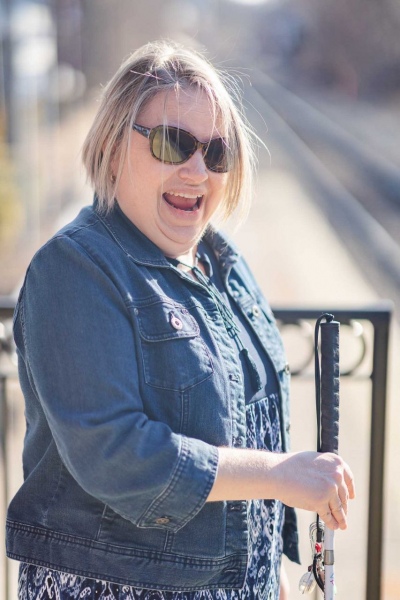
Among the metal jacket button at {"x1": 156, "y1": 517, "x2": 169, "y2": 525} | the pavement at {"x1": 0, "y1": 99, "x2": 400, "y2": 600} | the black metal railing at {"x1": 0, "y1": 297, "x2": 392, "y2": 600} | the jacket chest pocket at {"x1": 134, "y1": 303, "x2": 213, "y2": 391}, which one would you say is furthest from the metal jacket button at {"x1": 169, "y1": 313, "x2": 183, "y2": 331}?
the black metal railing at {"x1": 0, "y1": 297, "x2": 392, "y2": 600}

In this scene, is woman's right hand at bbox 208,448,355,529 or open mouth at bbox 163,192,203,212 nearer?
woman's right hand at bbox 208,448,355,529

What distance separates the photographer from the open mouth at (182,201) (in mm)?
1604

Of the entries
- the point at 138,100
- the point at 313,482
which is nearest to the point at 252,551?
the point at 313,482

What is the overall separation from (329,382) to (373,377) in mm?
959

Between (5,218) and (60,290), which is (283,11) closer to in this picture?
(5,218)

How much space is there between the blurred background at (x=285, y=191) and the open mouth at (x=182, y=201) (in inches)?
9.3

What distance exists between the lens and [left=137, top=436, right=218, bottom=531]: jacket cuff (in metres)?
1.38

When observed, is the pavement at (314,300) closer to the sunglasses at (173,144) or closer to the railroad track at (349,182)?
the railroad track at (349,182)

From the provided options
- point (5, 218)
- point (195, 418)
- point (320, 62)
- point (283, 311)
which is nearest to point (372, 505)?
point (283, 311)

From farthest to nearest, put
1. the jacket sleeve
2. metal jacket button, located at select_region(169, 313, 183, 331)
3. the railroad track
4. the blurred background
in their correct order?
the railroad track, the blurred background, metal jacket button, located at select_region(169, 313, 183, 331), the jacket sleeve

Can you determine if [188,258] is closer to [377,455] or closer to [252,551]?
[252,551]

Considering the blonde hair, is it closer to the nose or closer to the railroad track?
the nose

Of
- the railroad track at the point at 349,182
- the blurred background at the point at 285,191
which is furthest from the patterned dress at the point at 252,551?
the railroad track at the point at 349,182

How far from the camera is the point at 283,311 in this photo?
248cm
